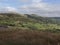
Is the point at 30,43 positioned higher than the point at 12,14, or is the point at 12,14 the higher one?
the point at 12,14

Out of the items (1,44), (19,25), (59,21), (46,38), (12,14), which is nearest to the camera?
(1,44)

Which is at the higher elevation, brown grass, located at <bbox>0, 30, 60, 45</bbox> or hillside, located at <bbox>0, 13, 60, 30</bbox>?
hillside, located at <bbox>0, 13, 60, 30</bbox>

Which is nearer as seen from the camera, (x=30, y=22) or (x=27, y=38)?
(x=27, y=38)

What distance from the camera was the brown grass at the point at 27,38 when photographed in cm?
1205

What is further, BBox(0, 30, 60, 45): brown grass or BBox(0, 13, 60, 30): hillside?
BBox(0, 13, 60, 30): hillside

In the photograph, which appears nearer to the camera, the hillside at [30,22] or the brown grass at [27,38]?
the brown grass at [27,38]

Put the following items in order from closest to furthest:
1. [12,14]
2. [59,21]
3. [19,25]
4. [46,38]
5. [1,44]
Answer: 1. [1,44]
2. [46,38]
3. [19,25]
4. [59,21]
5. [12,14]

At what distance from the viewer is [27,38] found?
1270 cm

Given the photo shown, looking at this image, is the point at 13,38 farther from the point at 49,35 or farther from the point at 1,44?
the point at 49,35

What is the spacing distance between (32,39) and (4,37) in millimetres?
2002

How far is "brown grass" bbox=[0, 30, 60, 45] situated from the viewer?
39.5ft

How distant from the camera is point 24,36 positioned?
13.1m

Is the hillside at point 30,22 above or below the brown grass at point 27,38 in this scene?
above

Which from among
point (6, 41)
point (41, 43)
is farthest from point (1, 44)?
point (41, 43)
